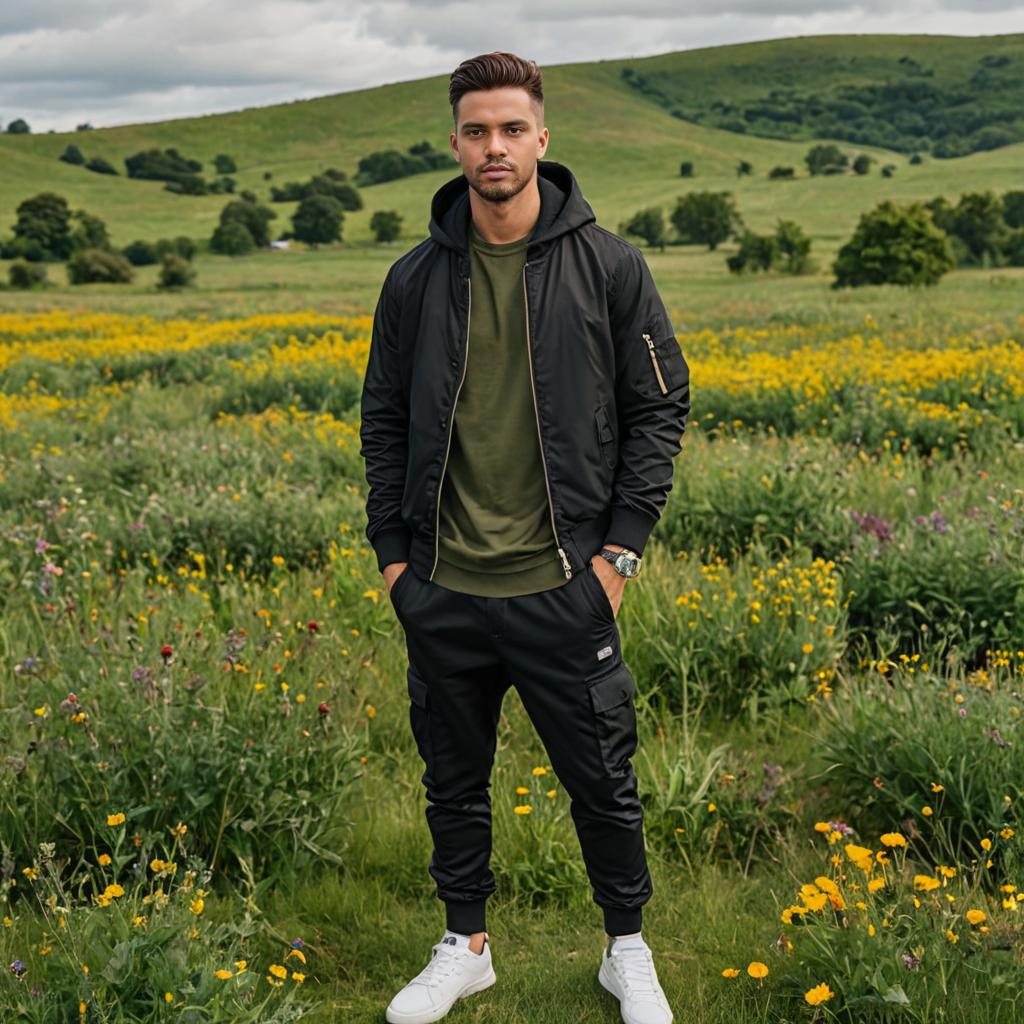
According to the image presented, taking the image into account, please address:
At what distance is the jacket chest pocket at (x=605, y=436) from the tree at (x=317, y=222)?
7896cm

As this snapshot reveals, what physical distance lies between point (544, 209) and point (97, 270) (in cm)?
5946

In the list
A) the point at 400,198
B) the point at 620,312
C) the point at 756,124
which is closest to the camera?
the point at 620,312

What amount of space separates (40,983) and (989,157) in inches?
4633

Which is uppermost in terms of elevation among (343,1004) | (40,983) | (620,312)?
(620,312)

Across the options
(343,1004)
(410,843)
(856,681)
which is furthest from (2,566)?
(856,681)

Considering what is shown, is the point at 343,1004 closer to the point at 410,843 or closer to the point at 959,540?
the point at 410,843

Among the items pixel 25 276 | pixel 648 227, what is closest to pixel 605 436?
pixel 25 276

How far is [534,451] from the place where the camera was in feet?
9.47

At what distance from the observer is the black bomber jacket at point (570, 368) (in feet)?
9.24

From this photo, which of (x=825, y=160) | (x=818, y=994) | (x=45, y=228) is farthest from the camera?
(x=825, y=160)

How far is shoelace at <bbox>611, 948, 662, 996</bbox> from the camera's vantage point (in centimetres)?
296

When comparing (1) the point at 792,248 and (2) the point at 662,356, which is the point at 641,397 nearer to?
(2) the point at 662,356

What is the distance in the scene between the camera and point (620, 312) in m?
2.87

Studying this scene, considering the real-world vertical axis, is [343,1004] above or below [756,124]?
below
